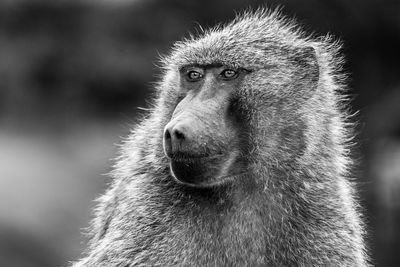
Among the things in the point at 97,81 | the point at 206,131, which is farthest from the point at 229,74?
the point at 97,81

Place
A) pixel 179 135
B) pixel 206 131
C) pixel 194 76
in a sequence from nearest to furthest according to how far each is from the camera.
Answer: pixel 179 135
pixel 206 131
pixel 194 76

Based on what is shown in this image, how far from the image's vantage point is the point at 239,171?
6.00 meters

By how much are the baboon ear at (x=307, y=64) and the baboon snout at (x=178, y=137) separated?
1.32m

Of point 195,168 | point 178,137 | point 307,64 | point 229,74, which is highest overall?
point 307,64

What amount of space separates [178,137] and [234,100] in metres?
0.72

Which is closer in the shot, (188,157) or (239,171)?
(188,157)

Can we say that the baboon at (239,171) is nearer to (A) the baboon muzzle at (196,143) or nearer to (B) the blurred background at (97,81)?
(A) the baboon muzzle at (196,143)

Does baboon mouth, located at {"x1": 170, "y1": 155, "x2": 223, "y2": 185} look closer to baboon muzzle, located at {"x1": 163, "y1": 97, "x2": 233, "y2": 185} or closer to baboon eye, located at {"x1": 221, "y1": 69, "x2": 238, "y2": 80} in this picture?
baboon muzzle, located at {"x1": 163, "y1": 97, "x2": 233, "y2": 185}

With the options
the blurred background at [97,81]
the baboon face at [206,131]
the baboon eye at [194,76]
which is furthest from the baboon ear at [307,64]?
the blurred background at [97,81]

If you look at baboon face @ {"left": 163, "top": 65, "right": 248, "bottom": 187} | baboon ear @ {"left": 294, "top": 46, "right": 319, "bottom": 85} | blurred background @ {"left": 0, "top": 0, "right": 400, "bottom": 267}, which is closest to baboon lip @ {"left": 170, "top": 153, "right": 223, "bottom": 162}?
baboon face @ {"left": 163, "top": 65, "right": 248, "bottom": 187}

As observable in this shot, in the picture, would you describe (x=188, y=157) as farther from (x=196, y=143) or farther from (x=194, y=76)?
(x=194, y=76)

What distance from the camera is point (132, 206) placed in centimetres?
626

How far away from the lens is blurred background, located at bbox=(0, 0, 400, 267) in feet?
45.5

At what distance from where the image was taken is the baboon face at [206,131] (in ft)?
18.2
